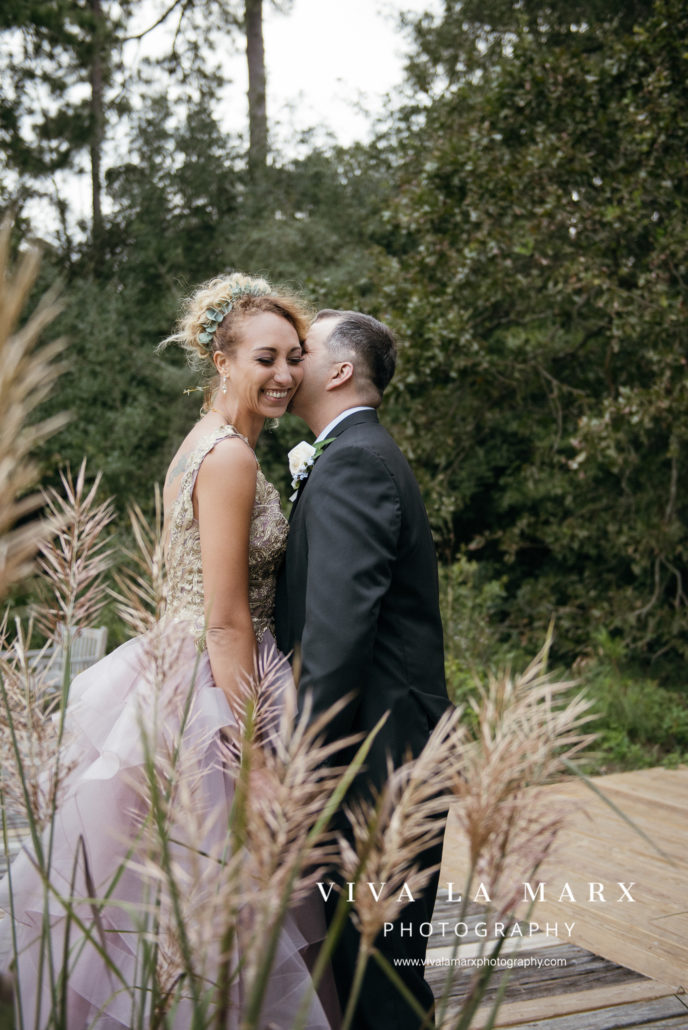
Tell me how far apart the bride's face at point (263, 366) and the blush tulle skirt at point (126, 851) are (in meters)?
0.58

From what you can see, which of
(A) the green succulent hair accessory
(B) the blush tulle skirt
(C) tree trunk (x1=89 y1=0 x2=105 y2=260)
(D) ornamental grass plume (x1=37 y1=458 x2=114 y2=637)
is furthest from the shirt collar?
(C) tree trunk (x1=89 y1=0 x2=105 y2=260)

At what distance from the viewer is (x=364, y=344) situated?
7.66 ft

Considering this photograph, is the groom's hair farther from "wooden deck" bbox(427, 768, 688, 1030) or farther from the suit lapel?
"wooden deck" bbox(427, 768, 688, 1030)

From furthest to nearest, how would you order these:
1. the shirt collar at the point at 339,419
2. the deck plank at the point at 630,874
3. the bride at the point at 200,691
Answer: the deck plank at the point at 630,874 < the shirt collar at the point at 339,419 < the bride at the point at 200,691

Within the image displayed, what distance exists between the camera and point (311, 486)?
2076 millimetres

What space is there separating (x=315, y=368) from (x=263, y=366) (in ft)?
0.47

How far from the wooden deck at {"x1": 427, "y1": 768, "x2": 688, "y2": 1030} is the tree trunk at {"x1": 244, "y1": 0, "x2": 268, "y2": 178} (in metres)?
10.4

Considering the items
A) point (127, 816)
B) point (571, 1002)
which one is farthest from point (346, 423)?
point (571, 1002)

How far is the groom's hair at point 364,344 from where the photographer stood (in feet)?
7.62

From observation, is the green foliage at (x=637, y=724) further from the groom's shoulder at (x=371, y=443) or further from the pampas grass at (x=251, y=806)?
the pampas grass at (x=251, y=806)

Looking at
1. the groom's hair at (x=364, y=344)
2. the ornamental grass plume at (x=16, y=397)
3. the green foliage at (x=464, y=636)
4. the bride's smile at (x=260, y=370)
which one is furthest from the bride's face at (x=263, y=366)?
the green foliage at (x=464, y=636)

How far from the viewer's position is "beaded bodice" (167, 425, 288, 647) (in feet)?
6.93

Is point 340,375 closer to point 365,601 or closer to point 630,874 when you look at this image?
point 365,601

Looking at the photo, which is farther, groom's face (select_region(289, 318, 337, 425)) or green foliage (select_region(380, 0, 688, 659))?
green foliage (select_region(380, 0, 688, 659))
